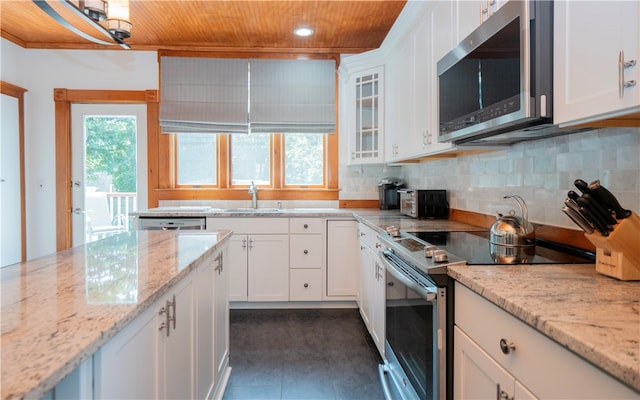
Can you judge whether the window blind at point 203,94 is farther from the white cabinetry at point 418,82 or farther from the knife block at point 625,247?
the knife block at point 625,247

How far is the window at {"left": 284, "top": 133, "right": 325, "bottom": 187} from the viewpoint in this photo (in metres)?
4.28

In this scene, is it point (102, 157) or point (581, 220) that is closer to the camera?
point (581, 220)

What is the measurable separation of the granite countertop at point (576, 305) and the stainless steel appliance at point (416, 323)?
4.2 inches

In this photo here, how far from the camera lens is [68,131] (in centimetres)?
415

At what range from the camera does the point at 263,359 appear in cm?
261

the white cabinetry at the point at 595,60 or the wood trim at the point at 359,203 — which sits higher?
the white cabinetry at the point at 595,60

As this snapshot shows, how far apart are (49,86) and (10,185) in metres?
1.13

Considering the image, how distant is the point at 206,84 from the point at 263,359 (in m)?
2.89

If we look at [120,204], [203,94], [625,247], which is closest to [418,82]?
[625,247]

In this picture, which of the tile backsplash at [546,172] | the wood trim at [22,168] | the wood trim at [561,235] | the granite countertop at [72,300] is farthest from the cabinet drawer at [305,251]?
the wood trim at [22,168]

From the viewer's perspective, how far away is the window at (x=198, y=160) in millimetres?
4238

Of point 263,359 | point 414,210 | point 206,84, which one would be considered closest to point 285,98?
point 206,84

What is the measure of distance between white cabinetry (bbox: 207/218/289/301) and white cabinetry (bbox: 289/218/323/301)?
2.6 inches

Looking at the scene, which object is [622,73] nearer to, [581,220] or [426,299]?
[581,220]
